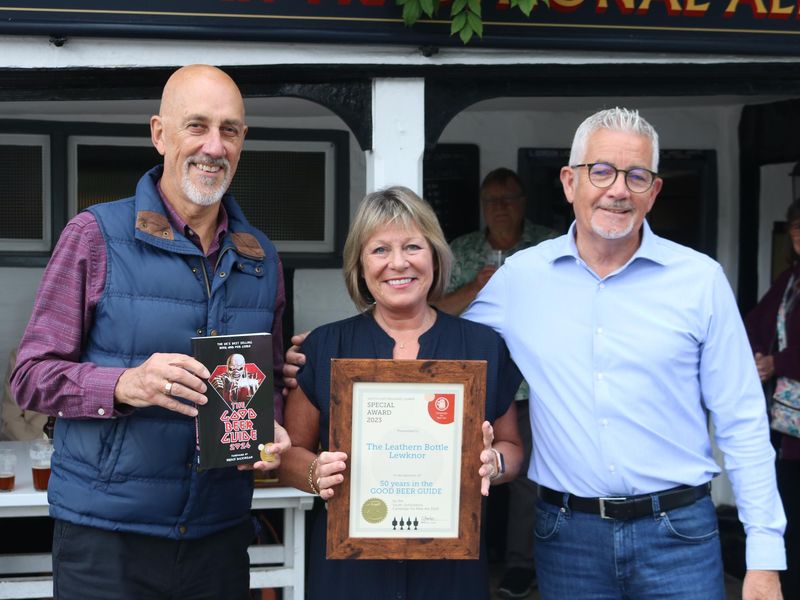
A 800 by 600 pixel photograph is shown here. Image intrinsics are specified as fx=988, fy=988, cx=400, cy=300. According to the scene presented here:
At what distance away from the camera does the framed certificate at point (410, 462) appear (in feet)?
8.37

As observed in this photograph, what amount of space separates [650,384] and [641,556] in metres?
0.48

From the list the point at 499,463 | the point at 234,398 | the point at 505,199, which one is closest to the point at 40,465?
the point at 234,398

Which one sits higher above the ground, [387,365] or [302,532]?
[387,365]

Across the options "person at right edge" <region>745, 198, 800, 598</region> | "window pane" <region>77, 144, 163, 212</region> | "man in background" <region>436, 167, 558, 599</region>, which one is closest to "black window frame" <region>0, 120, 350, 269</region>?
"window pane" <region>77, 144, 163, 212</region>

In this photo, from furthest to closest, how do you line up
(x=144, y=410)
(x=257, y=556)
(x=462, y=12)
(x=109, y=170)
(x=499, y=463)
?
(x=109, y=170) → (x=257, y=556) → (x=462, y=12) → (x=499, y=463) → (x=144, y=410)

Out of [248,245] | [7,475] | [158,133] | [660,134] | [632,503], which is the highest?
[660,134]

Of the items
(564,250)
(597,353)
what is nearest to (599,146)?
(564,250)

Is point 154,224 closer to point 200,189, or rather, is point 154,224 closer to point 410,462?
point 200,189

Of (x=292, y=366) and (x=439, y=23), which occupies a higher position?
(x=439, y=23)

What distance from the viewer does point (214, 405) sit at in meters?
2.42

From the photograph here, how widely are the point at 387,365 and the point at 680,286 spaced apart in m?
0.89

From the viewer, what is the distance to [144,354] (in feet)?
8.30

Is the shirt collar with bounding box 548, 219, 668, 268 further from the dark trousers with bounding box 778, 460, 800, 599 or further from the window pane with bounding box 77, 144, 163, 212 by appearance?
the window pane with bounding box 77, 144, 163, 212

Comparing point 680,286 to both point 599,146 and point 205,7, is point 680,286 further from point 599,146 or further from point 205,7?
point 205,7
